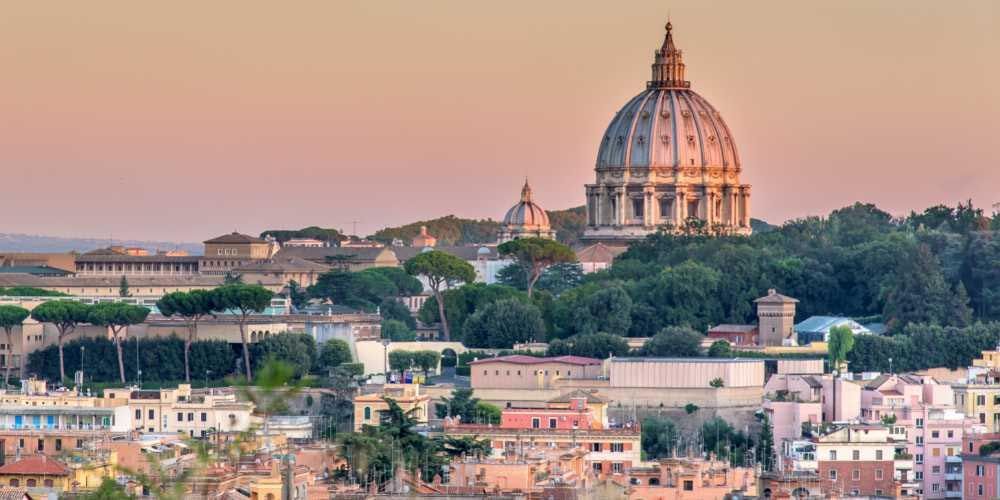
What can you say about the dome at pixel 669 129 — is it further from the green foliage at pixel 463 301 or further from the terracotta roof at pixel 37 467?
the terracotta roof at pixel 37 467

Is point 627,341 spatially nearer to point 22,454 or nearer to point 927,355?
point 927,355

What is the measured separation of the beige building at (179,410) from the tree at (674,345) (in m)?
11.6

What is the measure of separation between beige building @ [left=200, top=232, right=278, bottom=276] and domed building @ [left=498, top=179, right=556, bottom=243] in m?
8.29

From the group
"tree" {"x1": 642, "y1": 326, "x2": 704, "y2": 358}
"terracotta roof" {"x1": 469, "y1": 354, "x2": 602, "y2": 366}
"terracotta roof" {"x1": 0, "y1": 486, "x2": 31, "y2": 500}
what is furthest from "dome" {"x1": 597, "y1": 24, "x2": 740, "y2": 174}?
"terracotta roof" {"x1": 0, "y1": 486, "x2": 31, "y2": 500}

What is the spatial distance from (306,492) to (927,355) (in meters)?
28.8

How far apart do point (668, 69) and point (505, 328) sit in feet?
92.1

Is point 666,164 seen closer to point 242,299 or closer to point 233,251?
point 233,251

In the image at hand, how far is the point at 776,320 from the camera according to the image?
69938mm

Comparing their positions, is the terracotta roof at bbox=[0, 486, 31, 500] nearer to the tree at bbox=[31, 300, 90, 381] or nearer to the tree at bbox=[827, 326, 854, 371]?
the tree at bbox=[827, 326, 854, 371]

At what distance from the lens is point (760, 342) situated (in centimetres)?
6981

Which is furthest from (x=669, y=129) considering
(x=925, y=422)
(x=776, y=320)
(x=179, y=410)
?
(x=925, y=422)

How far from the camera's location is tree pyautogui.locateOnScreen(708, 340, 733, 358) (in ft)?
215

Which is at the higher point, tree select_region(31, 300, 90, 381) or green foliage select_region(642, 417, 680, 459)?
tree select_region(31, 300, 90, 381)

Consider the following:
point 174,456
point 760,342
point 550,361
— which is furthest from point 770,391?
point 174,456
